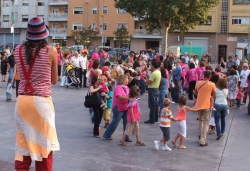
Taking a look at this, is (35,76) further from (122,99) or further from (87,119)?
(87,119)

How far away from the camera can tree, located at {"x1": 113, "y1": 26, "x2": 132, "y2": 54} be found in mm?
59775

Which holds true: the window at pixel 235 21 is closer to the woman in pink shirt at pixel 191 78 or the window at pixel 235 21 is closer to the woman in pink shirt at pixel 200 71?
the woman in pink shirt at pixel 191 78

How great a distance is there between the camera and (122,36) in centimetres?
6019

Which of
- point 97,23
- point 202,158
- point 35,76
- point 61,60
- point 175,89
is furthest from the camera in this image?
point 97,23

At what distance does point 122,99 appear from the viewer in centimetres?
901

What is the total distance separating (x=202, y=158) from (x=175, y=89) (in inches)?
323

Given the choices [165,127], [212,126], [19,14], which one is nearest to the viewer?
[165,127]

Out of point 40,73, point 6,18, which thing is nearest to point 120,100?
point 40,73

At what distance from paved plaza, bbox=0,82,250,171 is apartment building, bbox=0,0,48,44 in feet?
203

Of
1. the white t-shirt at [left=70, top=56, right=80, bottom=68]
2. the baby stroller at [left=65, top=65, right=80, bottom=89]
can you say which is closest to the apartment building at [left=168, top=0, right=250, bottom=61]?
the white t-shirt at [left=70, top=56, right=80, bottom=68]

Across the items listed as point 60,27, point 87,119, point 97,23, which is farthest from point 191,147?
point 60,27

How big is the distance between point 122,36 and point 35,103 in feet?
184

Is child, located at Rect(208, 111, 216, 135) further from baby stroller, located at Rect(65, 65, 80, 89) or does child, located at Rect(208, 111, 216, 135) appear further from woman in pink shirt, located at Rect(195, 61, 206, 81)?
baby stroller, located at Rect(65, 65, 80, 89)

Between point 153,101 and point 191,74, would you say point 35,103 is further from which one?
point 191,74
